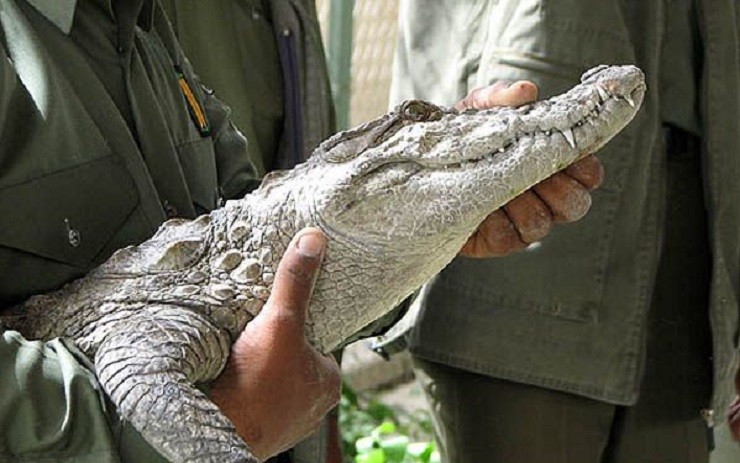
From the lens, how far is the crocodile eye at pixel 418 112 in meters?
1.35

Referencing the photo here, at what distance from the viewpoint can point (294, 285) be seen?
125 centimetres

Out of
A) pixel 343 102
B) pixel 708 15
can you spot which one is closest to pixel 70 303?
pixel 708 15

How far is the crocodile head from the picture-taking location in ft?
4.18

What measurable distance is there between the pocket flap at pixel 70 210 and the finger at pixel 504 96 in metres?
0.39

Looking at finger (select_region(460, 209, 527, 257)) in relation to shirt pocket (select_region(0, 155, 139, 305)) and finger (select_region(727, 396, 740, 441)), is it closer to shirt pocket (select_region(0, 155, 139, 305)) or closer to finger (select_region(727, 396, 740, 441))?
shirt pocket (select_region(0, 155, 139, 305))

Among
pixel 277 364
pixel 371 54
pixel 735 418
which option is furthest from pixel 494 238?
pixel 371 54

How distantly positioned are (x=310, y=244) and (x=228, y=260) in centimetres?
11

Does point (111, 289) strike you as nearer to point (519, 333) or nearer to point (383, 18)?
point (519, 333)

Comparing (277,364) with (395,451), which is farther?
(395,451)

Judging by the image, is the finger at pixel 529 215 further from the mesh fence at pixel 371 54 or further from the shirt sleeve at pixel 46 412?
the mesh fence at pixel 371 54

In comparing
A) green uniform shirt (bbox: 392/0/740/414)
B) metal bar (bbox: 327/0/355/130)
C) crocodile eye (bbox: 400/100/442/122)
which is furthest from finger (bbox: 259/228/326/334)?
metal bar (bbox: 327/0/355/130)

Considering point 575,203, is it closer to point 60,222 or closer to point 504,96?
point 504,96

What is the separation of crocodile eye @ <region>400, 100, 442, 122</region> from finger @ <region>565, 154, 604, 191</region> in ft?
0.64

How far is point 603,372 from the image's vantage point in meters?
2.19
